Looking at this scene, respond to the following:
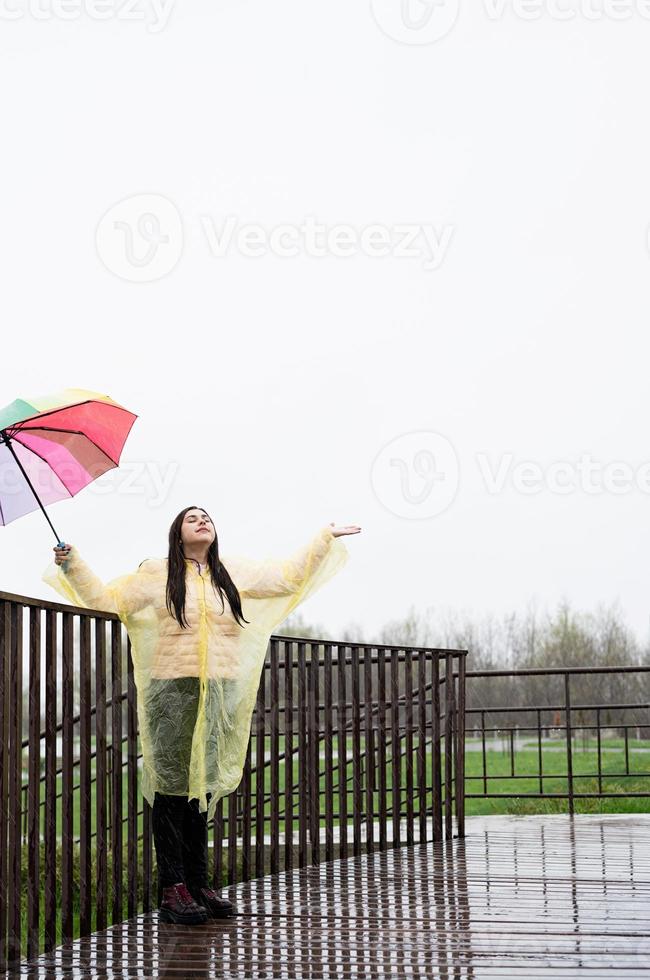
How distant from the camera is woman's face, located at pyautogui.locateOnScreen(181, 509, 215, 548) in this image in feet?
14.6

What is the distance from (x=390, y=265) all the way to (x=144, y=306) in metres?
8.58

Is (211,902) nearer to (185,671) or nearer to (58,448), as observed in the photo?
(185,671)

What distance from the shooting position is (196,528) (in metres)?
4.47

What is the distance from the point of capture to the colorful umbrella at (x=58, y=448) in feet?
14.4

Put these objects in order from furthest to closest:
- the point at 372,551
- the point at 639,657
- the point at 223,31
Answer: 1. the point at 372,551
2. the point at 639,657
3. the point at 223,31

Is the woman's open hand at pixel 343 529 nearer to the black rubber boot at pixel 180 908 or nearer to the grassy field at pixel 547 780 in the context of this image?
the black rubber boot at pixel 180 908

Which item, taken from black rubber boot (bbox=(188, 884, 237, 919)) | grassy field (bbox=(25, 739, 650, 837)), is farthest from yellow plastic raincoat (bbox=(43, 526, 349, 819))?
grassy field (bbox=(25, 739, 650, 837))

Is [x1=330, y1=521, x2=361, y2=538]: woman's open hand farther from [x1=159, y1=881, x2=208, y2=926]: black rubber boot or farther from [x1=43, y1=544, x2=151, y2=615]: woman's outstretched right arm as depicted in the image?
[x1=159, y1=881, x2=208, y2=926]: black rubber boot

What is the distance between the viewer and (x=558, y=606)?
3369cm

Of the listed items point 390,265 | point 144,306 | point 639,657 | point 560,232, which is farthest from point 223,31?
point 639,657

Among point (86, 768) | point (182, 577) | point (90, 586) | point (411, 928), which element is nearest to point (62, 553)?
point (90, 586)

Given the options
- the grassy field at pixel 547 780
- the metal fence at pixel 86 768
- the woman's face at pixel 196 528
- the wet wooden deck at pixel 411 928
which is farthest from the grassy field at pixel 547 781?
the woman's face at pixel 196 528

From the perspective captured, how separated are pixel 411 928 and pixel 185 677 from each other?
48.7 inches

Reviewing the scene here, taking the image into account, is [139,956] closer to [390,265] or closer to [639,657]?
[639,657]
